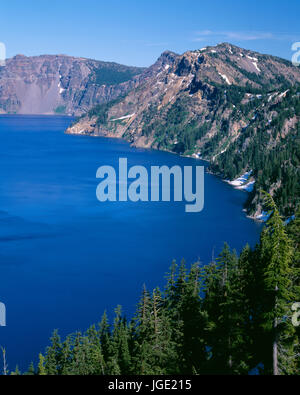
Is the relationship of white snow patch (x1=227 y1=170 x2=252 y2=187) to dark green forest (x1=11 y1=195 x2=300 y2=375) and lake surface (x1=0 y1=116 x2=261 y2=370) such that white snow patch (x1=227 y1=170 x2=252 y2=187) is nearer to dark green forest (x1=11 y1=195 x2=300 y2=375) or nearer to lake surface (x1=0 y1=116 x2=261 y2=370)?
lake surface (x1=0 y1=116 x2=261 y2=370)

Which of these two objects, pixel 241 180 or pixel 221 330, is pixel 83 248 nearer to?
pixel 221 330

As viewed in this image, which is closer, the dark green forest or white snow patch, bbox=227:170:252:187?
the dark green forest

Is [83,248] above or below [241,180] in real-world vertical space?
below

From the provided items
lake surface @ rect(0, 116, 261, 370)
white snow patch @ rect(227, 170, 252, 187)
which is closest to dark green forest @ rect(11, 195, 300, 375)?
lake surface @ rect(0, 116, 261, 370)

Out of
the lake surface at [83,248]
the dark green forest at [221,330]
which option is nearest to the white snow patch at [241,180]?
the lake surface at [83,248]

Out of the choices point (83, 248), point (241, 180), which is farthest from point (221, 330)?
point (241, 180)
